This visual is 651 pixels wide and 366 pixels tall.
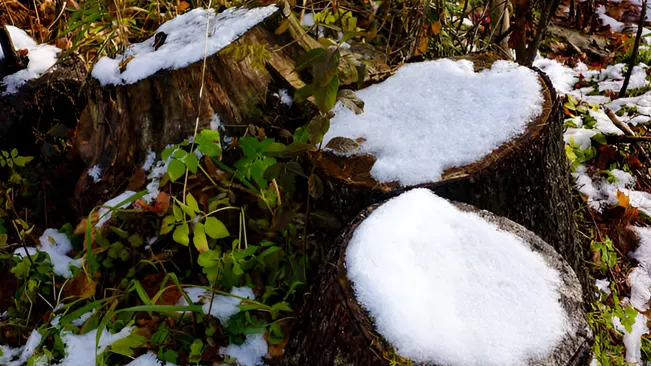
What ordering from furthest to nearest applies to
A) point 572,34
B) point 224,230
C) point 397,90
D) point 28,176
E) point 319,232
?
point 572,34 → point 28,176 → point 397,90 → point 319,232 → point 224,230

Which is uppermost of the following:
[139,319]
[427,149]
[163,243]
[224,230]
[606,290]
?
[427,149]

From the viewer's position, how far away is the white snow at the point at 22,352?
5.42ft

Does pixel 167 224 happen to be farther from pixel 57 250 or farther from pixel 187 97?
pixel 57 250

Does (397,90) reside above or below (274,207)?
above

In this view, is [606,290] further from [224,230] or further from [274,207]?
[224,230]

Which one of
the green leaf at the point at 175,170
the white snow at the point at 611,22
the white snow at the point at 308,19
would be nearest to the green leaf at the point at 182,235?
the green leaf at the point at 175,170

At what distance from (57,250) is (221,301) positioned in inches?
31.7

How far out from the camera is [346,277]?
1.13m

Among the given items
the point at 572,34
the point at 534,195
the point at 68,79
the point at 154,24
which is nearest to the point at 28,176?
the point at 68,79

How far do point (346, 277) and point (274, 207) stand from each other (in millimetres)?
707

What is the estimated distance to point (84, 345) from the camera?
1.62 metres

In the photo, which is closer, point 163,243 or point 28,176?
point 163,243

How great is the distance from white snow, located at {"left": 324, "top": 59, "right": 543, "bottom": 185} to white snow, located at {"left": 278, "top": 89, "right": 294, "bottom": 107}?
0.19 m

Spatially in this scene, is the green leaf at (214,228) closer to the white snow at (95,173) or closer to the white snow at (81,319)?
the white snow at (81,319)
